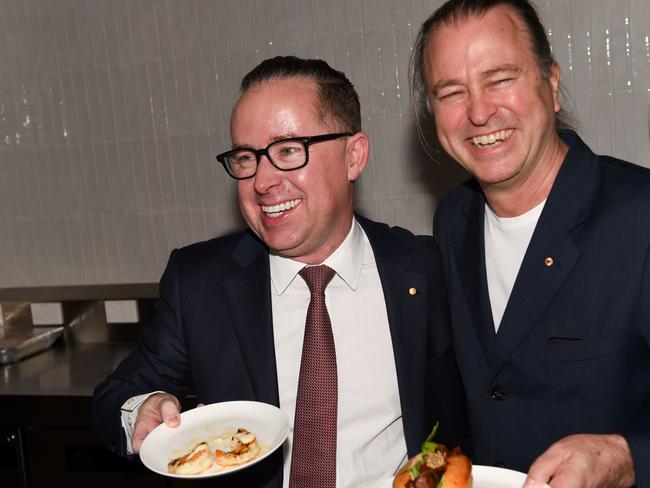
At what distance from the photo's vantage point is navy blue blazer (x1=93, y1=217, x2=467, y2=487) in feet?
5.69

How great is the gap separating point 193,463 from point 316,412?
383 mm

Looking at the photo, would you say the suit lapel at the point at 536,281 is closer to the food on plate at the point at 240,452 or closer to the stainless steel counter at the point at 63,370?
the food on plate at the point at 240,452

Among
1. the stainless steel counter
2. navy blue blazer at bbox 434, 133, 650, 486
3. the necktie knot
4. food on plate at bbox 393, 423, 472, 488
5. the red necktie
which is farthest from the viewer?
the stainless steel counter

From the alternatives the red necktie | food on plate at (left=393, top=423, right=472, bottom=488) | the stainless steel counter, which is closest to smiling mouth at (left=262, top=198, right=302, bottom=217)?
the red necktie

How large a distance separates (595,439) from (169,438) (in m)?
0.83

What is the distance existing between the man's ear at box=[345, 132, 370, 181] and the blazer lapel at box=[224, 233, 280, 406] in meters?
0.30

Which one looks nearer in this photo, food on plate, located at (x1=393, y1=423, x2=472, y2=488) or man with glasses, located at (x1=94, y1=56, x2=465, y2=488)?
food on plate, located at (x1=393, y1=423, x2=472, y2=488)

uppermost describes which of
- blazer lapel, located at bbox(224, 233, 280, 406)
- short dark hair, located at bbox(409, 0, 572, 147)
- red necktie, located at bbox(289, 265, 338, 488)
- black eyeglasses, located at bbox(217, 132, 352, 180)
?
short dark hair, located at bbox(409, 0, 572, 147)

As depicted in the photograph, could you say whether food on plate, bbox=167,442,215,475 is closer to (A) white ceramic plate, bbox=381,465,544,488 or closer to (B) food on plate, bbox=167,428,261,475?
(B) food on plate, bbox=167,428,261,475

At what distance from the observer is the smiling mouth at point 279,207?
5.65 ft

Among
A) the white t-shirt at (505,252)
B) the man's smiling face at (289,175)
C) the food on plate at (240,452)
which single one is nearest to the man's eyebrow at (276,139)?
the man's smiling face at (289,175)

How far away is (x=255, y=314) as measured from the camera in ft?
5.85

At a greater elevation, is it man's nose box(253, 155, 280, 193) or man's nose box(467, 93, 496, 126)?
man's nose box(467, 93, 496, 126)

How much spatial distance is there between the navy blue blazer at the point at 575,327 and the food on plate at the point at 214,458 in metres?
0.59
